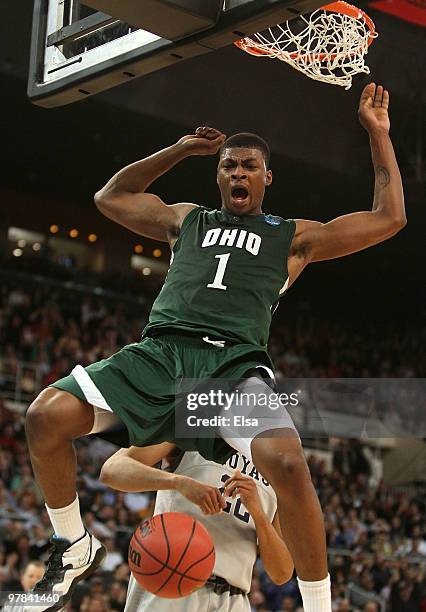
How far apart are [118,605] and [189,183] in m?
4.02

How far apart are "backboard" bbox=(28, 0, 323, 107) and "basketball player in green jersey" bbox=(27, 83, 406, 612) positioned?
498 millimetres

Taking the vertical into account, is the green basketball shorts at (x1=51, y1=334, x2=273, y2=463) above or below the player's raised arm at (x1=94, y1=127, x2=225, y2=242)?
below

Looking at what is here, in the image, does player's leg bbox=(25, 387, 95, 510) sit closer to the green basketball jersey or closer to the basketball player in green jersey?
the basketball player in green jersey

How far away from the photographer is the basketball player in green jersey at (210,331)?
3.80 m

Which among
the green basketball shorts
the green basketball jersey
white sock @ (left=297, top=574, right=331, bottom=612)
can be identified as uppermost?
the green basketball jersey

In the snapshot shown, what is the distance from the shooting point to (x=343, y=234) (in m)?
4.40

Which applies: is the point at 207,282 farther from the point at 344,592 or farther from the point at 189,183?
the point at 344,592

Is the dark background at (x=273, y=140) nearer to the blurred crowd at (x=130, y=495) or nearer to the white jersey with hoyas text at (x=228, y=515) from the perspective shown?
the blurred crowd at (x=130, y=495)

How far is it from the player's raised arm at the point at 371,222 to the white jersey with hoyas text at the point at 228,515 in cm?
94

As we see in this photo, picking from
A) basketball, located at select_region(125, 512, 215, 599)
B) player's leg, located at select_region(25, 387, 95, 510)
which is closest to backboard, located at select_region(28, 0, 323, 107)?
player's leg, located at select_region(25, 387, 95, 510)

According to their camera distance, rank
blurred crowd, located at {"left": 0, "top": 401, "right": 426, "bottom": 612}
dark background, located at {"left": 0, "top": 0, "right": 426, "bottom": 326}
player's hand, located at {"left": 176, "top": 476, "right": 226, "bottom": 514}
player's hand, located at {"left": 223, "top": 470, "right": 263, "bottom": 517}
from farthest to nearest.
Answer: blurred crowd, located at {"left": 0, "top": 401, "right": 426, "bottom": 612}, dark background, located at {"left": 0, "top": 0, "right": 426, "bottom": 326}, player's hand, located at {"left": 223, "top": 470, "right": 263, "bottom": 517}, player's hand, located at {"left": 176, "top": 476, "right": 226, "bottom": 514}

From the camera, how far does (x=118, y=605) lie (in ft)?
29.3

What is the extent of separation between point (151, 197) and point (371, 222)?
3.18 ft

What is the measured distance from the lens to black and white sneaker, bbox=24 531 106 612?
3959 millimetres
